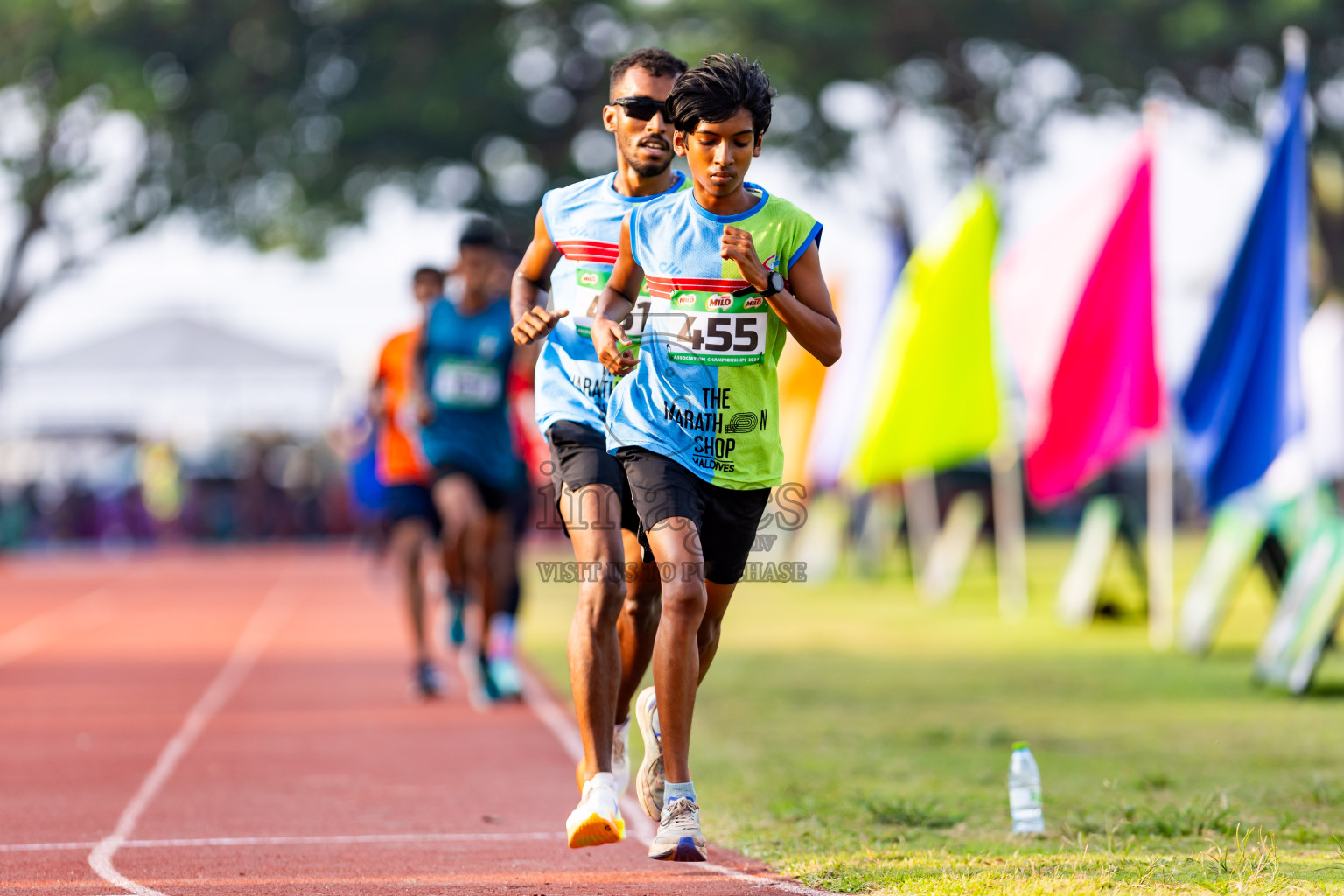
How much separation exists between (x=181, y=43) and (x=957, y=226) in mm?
16227

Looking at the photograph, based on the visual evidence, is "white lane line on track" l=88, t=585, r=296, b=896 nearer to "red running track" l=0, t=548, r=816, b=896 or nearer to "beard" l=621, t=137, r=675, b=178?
"red running track" l=0, t=548, r=816, b=896

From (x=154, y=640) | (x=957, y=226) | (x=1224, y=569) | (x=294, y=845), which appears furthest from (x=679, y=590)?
(x=957, y=226)

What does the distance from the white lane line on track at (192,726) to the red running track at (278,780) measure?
0.02m

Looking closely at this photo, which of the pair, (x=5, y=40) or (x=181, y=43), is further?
(x=181, y=43)

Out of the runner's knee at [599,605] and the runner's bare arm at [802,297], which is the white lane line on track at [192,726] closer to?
the runner's knee at [599,605]

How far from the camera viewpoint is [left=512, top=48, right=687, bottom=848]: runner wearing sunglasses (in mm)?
5082

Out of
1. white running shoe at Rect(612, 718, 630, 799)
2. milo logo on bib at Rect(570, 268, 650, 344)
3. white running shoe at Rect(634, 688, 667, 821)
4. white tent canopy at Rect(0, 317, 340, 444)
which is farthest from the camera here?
white tent canopy at Rect(0, 317, 340, 444)

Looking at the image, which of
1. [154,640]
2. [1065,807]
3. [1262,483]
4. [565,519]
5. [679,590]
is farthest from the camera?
[154,640]

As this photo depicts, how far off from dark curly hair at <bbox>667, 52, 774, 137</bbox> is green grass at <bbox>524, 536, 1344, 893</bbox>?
2055 mm

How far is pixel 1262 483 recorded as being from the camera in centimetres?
1048

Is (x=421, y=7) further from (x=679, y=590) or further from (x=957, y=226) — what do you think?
(x=679, y=590)

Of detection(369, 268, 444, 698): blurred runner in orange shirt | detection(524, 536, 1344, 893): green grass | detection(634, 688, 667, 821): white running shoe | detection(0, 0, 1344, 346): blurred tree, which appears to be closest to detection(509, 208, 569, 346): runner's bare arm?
detection(634, 688, 667, 821): white running shoe

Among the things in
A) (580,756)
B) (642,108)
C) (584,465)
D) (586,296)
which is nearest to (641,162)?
(642,108)

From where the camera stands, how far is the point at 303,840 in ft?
18.1
